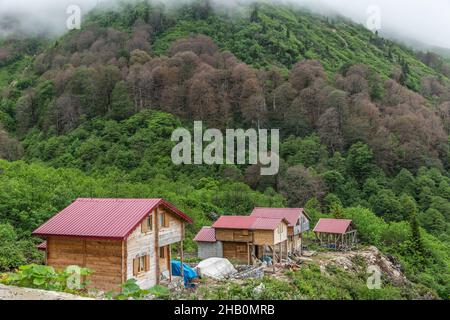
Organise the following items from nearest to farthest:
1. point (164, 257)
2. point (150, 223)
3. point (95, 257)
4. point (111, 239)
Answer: point (111, 239)
point (95, 257)
point (150, 223)
point (164, 257)

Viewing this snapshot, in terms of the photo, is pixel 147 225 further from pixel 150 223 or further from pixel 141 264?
pixel 141 264

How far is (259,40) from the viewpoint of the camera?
100250 millimetres

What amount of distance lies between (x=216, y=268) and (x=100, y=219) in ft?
32.9

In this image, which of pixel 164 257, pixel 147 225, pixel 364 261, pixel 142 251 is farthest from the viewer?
pixel 364 261

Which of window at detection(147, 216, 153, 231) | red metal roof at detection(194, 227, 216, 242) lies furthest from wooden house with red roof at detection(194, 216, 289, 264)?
window at detection(147, 216, 153, 231)

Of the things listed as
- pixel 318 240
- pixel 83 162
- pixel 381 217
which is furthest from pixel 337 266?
pixel 83 162

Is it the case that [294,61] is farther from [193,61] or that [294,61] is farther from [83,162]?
[83,162]

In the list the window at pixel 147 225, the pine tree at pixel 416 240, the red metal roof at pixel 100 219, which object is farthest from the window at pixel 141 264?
the pine tree at pixel 416 240

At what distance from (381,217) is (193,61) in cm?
4607

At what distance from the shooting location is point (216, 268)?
27.9m

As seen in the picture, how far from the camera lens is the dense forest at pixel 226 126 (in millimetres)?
45750

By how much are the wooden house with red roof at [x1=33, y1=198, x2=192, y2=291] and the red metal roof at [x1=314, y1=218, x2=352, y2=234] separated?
23504mm

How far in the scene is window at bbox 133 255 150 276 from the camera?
20.5 m

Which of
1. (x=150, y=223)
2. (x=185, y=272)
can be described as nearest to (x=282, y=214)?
(x=185, y=272)
